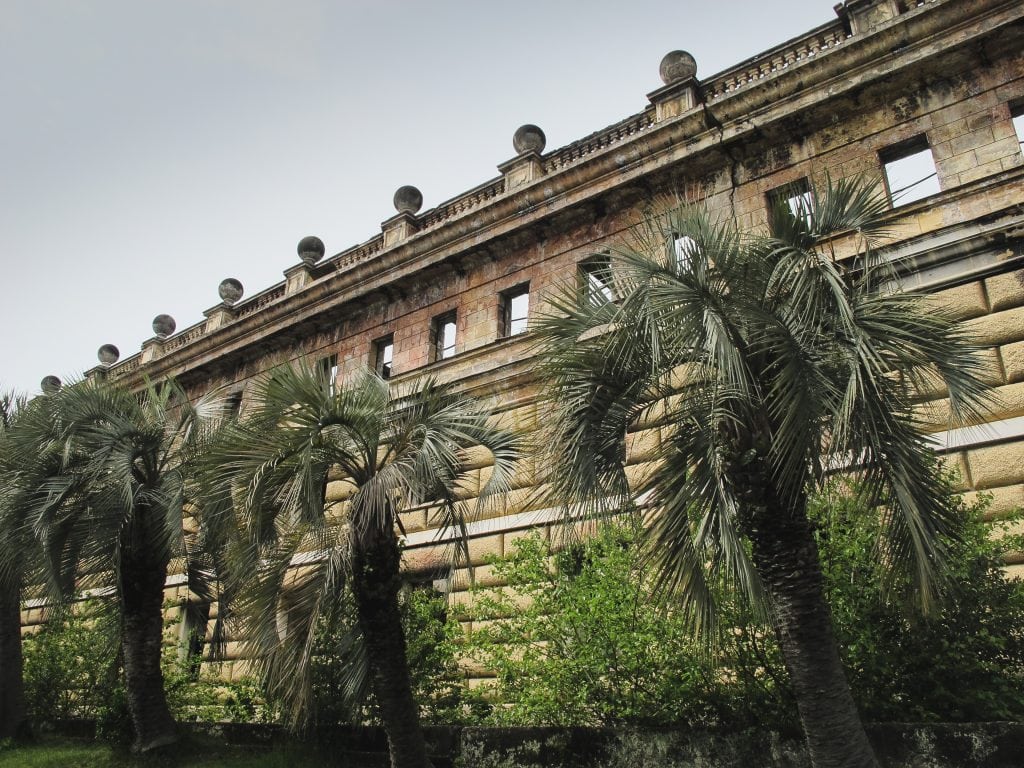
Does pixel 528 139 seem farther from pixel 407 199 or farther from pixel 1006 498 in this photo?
pixel 1006 498

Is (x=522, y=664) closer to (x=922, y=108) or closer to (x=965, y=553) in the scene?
(x=965, y=553)

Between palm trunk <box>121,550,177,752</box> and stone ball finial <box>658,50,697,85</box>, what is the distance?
470 inches

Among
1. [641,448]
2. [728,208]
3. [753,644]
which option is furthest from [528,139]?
[753,644]

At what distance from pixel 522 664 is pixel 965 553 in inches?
189

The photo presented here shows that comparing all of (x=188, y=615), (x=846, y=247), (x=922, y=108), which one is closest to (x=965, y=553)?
(x=846, y=247)

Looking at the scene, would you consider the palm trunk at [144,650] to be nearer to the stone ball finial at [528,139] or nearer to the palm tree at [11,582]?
the palm tree at [11,582]

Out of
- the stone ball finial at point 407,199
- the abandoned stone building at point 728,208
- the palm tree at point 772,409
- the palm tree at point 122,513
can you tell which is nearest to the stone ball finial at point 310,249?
the abandoned stone building at point 728,208

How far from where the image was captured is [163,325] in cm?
2531

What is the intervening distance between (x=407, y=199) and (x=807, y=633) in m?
14.8

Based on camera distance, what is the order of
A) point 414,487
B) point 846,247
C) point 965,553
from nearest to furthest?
Result: point 965,553 → point 414,487 → point 846,247

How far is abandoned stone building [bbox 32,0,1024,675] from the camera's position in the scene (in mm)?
9883

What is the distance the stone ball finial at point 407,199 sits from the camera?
59.9ft

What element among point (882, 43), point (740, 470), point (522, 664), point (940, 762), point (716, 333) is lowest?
point (940, 762)

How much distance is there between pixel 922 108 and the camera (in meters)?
11.2
